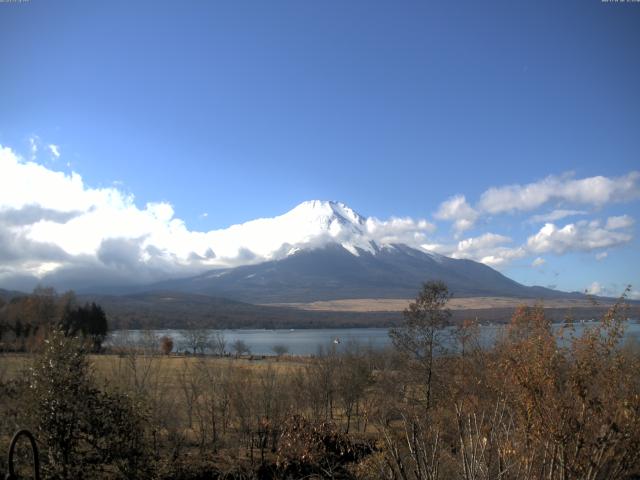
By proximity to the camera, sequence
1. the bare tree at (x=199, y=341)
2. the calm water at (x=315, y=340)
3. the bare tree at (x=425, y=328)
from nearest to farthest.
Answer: the bare tree at (x=425, y=328), the calm water at (x=315, y=340), the bare tree at (x=199, y=341)

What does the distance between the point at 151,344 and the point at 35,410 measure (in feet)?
73.2

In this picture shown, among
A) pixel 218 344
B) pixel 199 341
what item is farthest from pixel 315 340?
pixel 199 341

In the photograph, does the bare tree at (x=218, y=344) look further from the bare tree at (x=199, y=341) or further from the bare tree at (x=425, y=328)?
the bare tree at (x=425, y=328)

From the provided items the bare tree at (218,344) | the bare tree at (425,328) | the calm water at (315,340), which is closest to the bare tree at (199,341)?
the bare tree at (218,344)

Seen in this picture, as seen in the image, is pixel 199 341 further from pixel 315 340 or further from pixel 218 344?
pixel 315 340

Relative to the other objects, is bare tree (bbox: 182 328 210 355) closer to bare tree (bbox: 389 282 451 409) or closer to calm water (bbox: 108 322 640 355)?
calm water (bbox: 108 322 640 355)

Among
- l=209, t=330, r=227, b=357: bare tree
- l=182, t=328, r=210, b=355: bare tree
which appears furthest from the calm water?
l=209, t=330, r=227, b=357: bare tree

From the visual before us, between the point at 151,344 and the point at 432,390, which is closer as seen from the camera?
the point at 432,390

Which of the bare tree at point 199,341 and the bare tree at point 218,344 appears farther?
the bare tree at point 199,341

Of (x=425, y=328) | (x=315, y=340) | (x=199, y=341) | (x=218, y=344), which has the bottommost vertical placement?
(x=315, y=340)

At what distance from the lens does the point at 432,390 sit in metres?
24.9

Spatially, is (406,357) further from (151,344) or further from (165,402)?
(151,344)

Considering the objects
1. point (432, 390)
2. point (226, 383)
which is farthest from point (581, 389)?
point (226, 383)

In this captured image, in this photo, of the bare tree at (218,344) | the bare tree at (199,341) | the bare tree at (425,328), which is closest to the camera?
the bare tree at (425,328)
